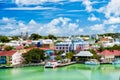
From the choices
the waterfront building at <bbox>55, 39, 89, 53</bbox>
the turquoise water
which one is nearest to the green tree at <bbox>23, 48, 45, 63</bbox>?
the turquoise water

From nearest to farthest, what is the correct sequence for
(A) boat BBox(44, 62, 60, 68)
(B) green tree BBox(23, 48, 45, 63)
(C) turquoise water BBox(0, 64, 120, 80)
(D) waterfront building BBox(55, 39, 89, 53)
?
(C) turquoise water BBox(0, 64, 120, 80), (A) boat BBox(44, 62, 60, 68), (B) green tree BBox(23, 48, 45, 63), (D) waterfront building BBox(55, 39, 89, 53)

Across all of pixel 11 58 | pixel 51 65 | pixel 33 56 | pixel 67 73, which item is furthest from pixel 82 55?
pixel 11 58

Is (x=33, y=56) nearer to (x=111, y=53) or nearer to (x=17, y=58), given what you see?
(x=17, y=58)

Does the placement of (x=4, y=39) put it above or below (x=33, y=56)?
above

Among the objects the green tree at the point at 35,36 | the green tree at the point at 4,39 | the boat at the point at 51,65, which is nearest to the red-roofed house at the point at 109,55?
the boat at the point at 51,65

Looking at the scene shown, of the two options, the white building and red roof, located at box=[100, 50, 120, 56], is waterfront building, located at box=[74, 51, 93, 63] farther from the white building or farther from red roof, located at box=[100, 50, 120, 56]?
the white building

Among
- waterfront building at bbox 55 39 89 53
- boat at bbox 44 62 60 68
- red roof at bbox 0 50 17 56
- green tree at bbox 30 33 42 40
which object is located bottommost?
boat at bbox 44 62 60 68

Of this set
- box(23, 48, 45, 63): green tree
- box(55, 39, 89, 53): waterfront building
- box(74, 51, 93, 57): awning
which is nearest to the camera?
box(23, 48, 45, 63): green tree

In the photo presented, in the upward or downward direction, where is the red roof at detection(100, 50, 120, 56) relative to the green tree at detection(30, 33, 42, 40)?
downward

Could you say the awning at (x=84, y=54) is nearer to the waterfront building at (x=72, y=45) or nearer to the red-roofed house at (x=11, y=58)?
the waterfront building at (x=72, y=45)
